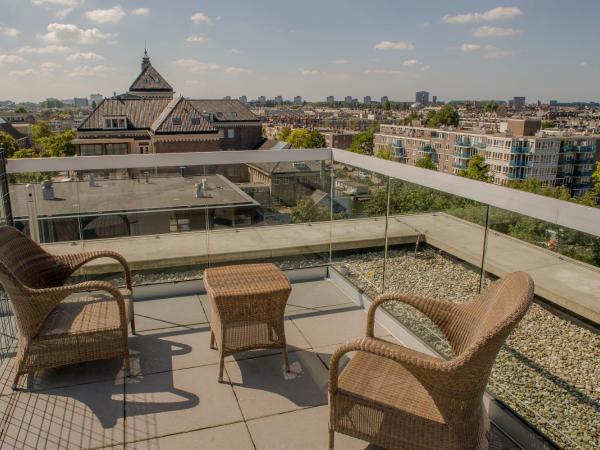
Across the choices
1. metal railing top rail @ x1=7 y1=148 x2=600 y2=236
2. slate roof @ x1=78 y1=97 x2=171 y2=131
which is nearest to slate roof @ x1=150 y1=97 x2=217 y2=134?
slate roof @ x1=78 y1=97 x2=171 y2=131

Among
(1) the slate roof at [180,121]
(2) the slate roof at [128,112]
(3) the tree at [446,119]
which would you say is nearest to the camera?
(1) the slate roof at [180,121]

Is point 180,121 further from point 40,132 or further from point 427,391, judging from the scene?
point 40,132

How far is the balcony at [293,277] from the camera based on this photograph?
6.95 feet

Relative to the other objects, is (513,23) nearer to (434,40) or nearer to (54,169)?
(434,40)

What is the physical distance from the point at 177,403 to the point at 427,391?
53.1 inches

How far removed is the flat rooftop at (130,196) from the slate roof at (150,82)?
52.0m

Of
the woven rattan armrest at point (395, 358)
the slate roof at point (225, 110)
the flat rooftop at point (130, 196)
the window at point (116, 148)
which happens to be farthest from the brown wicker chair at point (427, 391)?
the slate roof at point (225, 110)

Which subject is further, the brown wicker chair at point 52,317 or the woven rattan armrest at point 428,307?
the brown wicker chair at point 52,317

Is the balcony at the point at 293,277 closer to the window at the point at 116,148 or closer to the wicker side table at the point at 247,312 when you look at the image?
the wicker side table at the point at 247,312

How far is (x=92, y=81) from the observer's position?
206 ft

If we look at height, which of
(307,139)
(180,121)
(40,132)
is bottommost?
(307,139)

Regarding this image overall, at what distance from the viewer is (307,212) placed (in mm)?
4156

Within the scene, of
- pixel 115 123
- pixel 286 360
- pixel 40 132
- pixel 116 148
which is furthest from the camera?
pixel 40 132

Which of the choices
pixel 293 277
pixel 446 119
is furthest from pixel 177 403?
pixel 446 119
